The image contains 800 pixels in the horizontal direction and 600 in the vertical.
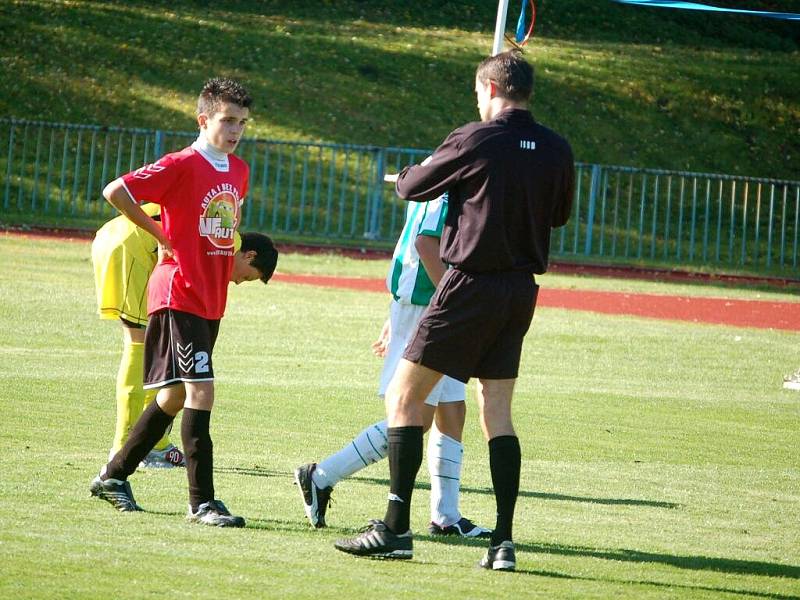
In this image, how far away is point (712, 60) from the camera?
130 feet

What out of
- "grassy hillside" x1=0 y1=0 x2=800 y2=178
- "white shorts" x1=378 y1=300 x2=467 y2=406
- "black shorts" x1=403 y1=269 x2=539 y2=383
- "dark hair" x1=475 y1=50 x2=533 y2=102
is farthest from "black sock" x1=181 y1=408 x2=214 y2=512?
"grassy hillside" x1=0 y1=0 x2=800 y2=178

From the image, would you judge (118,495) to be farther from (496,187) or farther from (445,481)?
(496,187)

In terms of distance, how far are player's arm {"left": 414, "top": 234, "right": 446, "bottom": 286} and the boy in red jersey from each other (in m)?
0.85

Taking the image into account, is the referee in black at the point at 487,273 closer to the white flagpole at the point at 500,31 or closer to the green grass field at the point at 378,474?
the green grass field at the point at 378,474

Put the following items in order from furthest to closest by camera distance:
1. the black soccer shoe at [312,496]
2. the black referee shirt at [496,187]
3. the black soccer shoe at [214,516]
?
the black soccer shoe at [312,496], the black soccer shoe at [214,516], the black referee shirt at [496,187]

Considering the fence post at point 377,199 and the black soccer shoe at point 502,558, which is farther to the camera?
the fence post at point 377,199

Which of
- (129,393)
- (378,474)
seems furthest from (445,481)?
(129,393)

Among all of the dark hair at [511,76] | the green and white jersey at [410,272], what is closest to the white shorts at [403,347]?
the green and white jersey at [410,272]

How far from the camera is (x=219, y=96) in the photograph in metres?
6.41

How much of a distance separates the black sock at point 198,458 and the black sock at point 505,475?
1.30 m

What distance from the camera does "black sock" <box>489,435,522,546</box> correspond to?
5691 mm

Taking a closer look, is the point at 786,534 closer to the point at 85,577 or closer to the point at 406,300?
the point at 406,300

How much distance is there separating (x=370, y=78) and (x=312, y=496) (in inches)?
1104

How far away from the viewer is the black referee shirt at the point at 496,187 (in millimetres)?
5613
